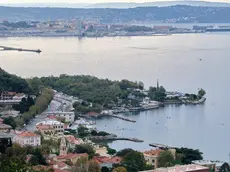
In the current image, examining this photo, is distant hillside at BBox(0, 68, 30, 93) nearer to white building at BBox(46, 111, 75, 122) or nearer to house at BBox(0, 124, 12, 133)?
white building at BBox(46, 111, 75, 122)

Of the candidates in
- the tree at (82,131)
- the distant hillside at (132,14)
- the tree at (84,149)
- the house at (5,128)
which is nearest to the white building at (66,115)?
the tree at (82,131)

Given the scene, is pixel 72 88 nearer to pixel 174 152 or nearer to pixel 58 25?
pixel 174 152

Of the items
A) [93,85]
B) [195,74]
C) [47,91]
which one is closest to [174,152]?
[47,91]

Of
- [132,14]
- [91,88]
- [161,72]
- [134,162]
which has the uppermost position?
[134,162]

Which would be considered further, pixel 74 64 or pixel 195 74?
pixel 74 64

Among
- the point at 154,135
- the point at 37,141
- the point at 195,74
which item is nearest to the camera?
the point at 37,141

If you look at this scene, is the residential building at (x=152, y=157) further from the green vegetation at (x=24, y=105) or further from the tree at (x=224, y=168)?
the green vegetation at (x=24, y=105)

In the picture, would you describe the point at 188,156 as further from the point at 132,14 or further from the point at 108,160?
the point at 132,14

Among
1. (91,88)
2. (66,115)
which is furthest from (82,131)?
(91,88)
